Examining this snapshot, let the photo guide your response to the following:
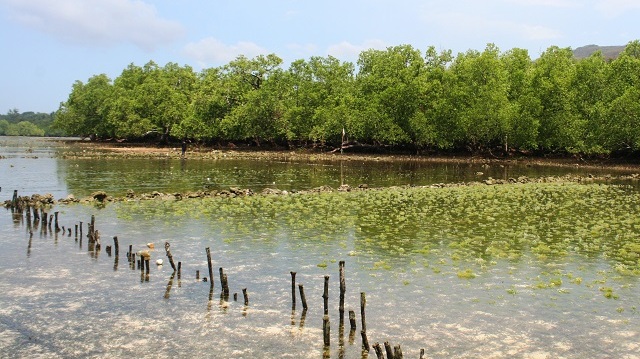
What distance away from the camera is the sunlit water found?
12.1 metres

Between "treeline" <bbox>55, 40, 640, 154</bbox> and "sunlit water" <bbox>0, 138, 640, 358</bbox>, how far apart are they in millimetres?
52485

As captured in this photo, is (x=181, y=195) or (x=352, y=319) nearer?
(x=352, y=319)

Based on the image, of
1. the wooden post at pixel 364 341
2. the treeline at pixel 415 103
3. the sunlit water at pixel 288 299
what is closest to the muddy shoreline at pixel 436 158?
the treeline at pixel 415 103

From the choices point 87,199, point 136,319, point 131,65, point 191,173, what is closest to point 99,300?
point 136,319

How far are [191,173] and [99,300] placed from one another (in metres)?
39.5

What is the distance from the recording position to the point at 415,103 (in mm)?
81125

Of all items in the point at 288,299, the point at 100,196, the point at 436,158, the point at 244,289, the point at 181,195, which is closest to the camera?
the point at 244,289

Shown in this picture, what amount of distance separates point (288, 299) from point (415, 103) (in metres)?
69.3

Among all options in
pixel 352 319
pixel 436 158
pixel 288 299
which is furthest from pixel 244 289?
pixel 436 158

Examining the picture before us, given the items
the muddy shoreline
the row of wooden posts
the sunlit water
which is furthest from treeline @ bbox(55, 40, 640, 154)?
the row of wooden posts

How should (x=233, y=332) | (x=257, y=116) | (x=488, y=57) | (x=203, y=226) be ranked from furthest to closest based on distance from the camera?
(x=257, y=116) < (x=488, y=57) < (x=203, y=226) < (x=233, y=332)

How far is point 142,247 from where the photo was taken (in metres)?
21.0

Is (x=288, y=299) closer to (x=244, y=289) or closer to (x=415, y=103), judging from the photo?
(x=244, y=289)

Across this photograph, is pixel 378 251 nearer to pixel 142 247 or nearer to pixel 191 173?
pixel 142 247
